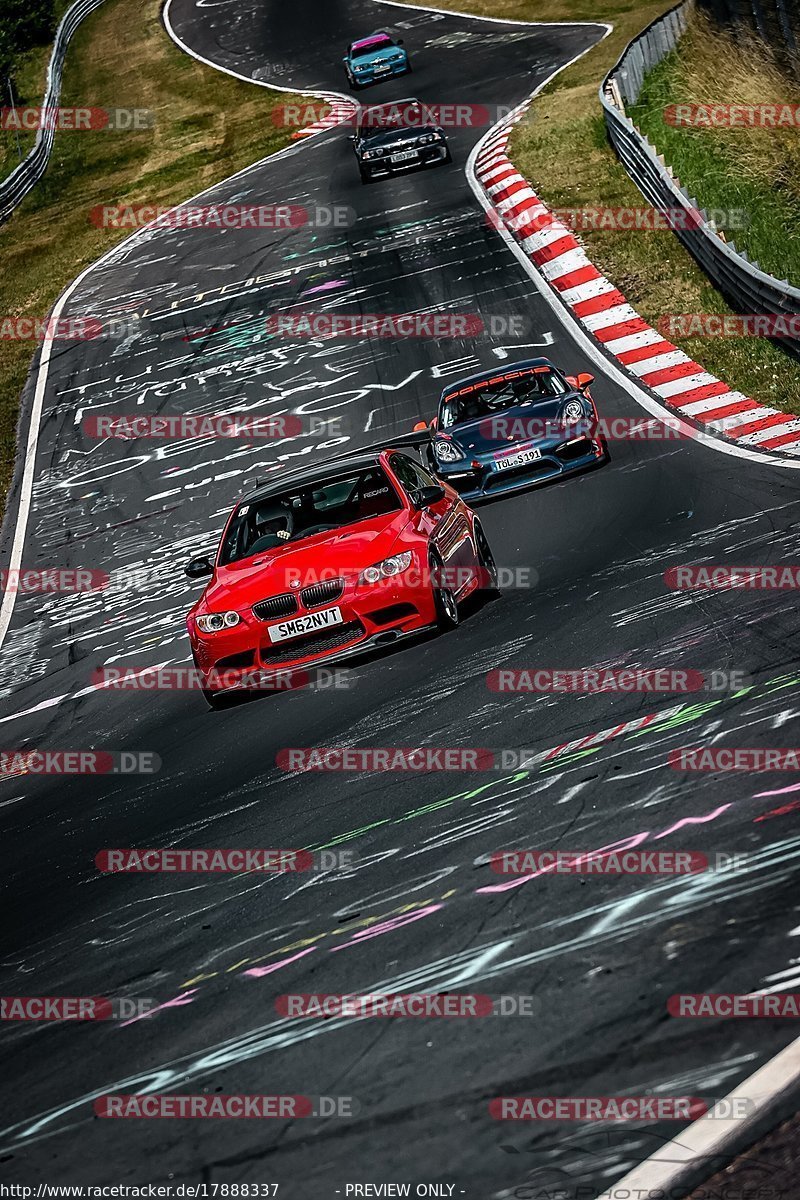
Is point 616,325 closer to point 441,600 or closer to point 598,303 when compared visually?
point 598,303

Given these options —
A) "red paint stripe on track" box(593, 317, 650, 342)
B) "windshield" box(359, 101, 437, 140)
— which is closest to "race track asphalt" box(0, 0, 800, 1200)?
"red paint stripe on track" box(593, 317, 650, 342)

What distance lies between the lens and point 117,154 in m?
38.7

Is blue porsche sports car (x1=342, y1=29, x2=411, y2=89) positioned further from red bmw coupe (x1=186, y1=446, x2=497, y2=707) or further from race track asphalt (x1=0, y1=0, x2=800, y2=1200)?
red bmw coupe (x1=186, y1=446, x2=497, y2=707)

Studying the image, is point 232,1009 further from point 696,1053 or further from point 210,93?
point 210,93

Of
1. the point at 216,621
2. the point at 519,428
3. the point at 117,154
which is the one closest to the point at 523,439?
the point at 519,428

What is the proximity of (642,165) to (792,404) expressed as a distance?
10477mm

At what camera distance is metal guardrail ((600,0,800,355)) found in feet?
54.2

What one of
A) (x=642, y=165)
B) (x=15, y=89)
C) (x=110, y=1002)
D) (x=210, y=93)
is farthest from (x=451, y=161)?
(x=110, y=1002)

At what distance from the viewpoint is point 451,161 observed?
2980cm

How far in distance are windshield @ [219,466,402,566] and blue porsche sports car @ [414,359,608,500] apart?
3417mm

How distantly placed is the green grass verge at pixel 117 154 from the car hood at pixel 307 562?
13248 millimetres

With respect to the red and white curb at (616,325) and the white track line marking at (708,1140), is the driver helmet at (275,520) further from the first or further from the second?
the white track line marking at (708,1140)

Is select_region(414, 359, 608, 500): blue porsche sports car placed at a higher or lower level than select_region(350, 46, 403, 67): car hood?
lower

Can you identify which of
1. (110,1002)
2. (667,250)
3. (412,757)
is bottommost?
(667,250)
